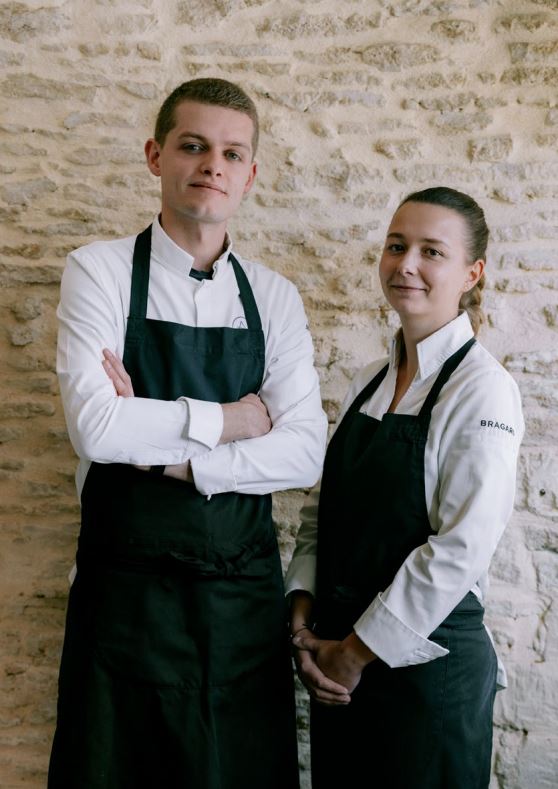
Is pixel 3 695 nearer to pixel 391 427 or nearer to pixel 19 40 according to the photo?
pixel 391 427

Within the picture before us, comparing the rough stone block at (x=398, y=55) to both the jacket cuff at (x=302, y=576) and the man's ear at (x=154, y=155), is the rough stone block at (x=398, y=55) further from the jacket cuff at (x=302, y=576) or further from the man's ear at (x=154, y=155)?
the jacket cuff at (x=302, y=576)

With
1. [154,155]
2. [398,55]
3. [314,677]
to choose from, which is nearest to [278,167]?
[398,55]

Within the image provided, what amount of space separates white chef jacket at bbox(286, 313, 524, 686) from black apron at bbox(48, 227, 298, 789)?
394 millimetres

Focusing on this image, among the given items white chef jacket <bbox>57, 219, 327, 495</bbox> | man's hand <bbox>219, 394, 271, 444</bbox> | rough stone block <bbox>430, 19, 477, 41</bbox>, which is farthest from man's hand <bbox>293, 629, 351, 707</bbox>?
rough stone block <bbox>430, 19, 477, 41</bbox>

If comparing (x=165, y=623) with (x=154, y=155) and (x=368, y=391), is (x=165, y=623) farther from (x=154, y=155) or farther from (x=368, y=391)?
(x=154, y=155)

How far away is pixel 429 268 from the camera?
73.9 inches

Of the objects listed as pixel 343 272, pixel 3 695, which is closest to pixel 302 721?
pixel 3 695

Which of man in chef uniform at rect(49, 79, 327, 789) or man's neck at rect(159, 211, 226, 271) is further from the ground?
man's neck at rect(159, 211, 226, 271)

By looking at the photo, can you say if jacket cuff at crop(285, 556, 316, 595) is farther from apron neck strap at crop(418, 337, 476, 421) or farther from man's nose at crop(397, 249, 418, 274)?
man's nose at crop(397, 249, 418, 274)

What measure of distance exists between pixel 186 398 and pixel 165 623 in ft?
1.80

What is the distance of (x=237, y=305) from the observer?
2096 mm

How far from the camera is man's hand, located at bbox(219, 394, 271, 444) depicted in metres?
1.92

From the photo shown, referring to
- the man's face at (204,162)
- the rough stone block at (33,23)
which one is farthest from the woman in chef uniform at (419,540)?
the rough stone block at (33,23)

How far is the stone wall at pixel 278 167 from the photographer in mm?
2600
